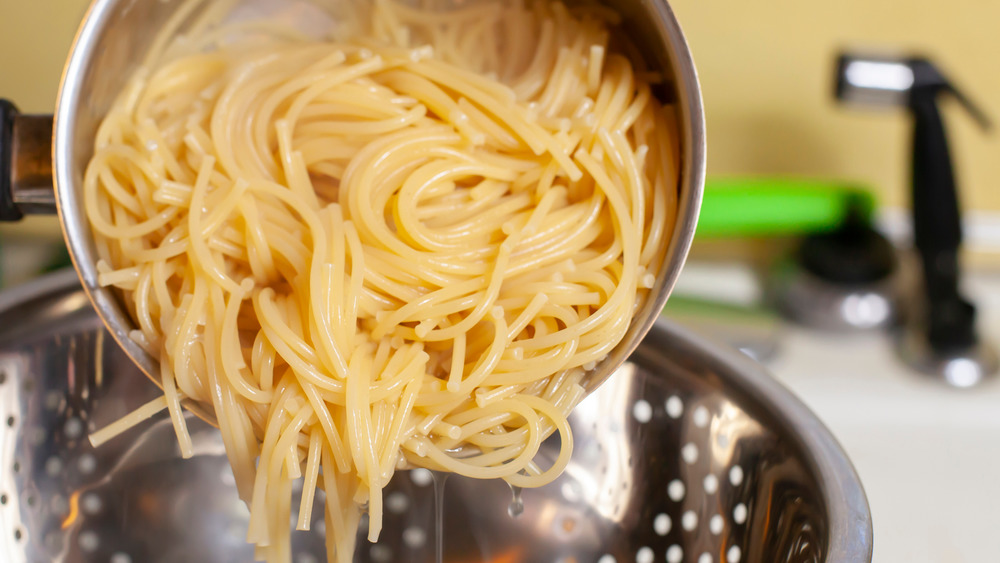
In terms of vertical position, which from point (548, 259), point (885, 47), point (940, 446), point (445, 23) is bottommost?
point (940, 446)

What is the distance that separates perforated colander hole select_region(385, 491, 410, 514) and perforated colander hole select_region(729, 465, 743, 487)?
1.10 feet

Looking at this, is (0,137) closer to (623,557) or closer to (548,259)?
(548,259)

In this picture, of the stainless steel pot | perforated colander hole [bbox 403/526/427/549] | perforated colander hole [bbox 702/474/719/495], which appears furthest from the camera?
perforated colander hole [bbox 403/526/427/549]

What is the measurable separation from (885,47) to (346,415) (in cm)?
107

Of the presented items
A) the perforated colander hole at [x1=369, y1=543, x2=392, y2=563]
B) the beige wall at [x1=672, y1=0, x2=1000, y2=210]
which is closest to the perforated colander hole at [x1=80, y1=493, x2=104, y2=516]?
the perforated colander hole at [x1=369, y1=543, x2=392, y2=563]

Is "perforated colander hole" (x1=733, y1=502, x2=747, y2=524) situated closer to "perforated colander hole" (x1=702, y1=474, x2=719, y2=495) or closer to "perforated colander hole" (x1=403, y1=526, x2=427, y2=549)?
"perforated colander hole" (x1=702, y1=474, x2=719, y2=495)

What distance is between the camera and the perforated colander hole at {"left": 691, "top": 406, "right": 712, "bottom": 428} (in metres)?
0.78

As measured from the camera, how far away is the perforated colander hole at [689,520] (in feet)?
2.61

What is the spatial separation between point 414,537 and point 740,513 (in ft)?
1.10

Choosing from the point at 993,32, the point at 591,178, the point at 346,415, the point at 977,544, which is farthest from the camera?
the point at 993,32

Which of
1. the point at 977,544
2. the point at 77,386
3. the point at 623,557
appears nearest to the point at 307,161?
the point at 77,386

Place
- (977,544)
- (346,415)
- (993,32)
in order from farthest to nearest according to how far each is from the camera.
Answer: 1. (993,32)
2. (977,544)
3. (346,415)

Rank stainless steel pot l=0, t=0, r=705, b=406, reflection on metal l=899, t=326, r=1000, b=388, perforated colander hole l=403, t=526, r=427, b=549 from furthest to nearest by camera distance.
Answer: reflection on metal l=899, t=326, r=1000, b=388 < perforated colander hole l=403, t=526, r=427, b=549 < stainless steel pot l=0, t=0, r=705, b=406

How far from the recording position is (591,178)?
79 cm
